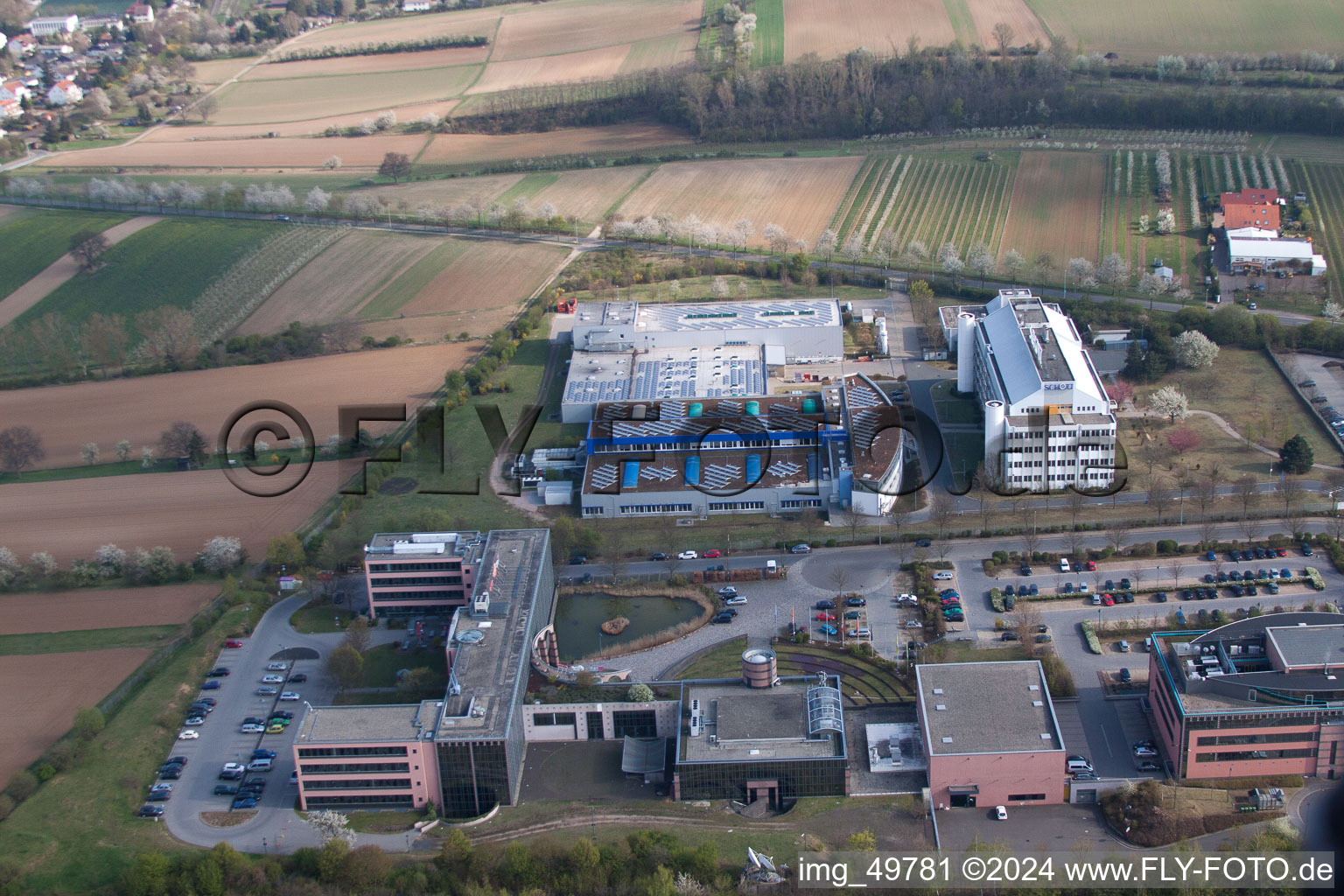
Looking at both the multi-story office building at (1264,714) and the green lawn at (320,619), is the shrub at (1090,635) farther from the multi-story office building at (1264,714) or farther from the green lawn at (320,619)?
the green lawn at (320,619)

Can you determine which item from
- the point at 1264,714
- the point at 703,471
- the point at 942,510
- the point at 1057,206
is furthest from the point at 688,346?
the point at 1264,714

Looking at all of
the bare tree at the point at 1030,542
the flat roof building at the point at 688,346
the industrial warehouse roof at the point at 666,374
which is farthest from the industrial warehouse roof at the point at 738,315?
the bare tree at the point at 1030,542

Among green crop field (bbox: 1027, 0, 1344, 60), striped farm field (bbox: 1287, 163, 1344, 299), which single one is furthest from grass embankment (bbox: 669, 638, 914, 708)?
green crop field (bbox: 1027, 0, 1344, 60)

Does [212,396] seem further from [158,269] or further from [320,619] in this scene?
[320,619]

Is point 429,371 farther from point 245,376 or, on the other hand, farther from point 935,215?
point 935,215

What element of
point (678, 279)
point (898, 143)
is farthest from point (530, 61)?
point (678, 279)

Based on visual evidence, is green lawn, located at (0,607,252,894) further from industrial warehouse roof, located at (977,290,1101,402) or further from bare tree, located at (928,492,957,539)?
industrial warehouse roof, located at (977,290,1101,402)
